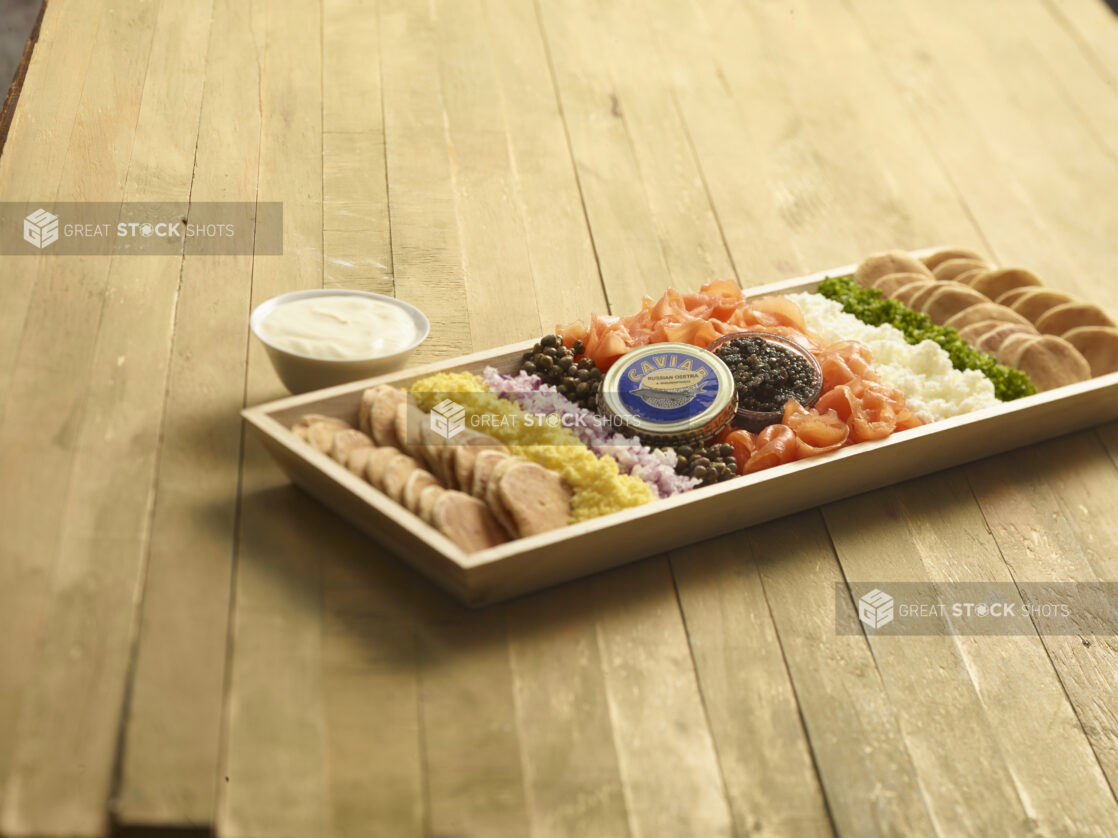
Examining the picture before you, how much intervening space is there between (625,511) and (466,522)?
40cm

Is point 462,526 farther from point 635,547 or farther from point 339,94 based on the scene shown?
point 339,94

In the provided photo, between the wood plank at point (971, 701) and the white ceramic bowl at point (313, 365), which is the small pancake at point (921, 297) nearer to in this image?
the wood plank at point (971, 701)

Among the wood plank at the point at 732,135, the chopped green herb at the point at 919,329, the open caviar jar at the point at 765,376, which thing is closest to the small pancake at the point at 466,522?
the open caviar jar at the point at 765,376

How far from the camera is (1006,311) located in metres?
3.53

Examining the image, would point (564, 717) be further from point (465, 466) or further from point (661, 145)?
point (661, 145)

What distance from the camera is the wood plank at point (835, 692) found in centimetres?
238

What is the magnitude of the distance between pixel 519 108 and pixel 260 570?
257cm

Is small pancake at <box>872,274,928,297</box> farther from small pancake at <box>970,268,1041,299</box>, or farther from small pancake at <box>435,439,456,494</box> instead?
small pancake at <box>435,439,456,494</box>

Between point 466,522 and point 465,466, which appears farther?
point 465,466

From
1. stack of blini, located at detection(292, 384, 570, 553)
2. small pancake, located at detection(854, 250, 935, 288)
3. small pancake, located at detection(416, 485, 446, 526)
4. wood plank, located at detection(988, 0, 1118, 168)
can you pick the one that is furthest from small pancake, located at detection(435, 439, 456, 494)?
wood plank, located at detection(988, 0, 1118, 168)

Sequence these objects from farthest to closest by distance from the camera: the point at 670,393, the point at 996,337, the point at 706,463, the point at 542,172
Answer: the point at 542,172, the point at 996,337, the point at 670,393, the point at 706,463

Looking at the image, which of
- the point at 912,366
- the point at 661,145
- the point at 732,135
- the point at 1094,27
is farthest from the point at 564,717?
the point at 1094,27

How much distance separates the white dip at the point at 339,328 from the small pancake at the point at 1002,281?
6.89ft

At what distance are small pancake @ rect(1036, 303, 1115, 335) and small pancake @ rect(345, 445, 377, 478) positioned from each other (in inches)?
93.2
